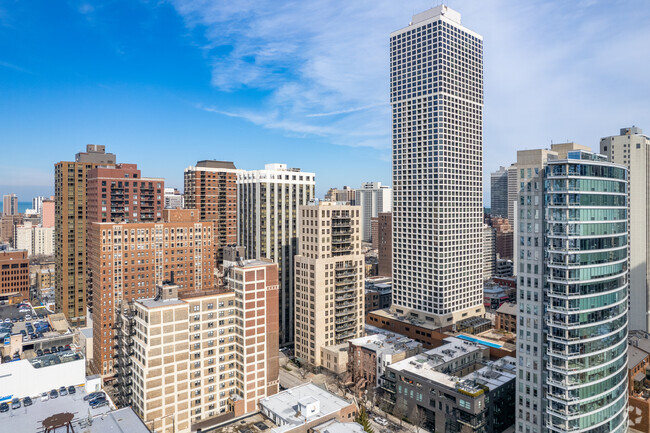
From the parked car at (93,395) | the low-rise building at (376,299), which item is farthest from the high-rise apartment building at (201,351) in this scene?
the low-rise building at (376,299)

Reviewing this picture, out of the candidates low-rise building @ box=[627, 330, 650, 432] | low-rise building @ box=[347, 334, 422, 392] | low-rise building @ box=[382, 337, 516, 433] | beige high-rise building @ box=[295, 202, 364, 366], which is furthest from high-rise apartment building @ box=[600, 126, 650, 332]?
beige high-rise building @ box=[295, 202, 364, 366]

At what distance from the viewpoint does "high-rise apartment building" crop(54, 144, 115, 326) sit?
173875 mm

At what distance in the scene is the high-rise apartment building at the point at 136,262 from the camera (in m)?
129

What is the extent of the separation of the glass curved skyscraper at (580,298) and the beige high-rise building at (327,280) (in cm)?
6558

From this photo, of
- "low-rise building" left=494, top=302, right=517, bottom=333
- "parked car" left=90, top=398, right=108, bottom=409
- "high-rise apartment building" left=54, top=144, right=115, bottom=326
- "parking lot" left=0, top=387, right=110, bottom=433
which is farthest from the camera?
"high-rise apartment building" left=54, top=144, right=115, bottom=326

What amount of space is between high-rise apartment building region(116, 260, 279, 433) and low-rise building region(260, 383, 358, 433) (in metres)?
14.8

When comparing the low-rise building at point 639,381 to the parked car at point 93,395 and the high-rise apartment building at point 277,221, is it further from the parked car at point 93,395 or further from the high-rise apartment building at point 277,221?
the parked car at point 93,395

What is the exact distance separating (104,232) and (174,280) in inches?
1090

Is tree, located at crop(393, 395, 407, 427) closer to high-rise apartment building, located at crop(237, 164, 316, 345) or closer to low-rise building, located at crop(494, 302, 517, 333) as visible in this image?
high-rise apartment building, located at crop(237, 164, 316, 345)

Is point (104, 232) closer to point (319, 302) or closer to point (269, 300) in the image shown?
point (269, 300)

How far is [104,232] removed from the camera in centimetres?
12794

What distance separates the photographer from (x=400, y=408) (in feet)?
338

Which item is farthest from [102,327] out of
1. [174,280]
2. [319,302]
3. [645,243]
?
[645,243]

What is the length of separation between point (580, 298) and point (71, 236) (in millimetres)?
182842
